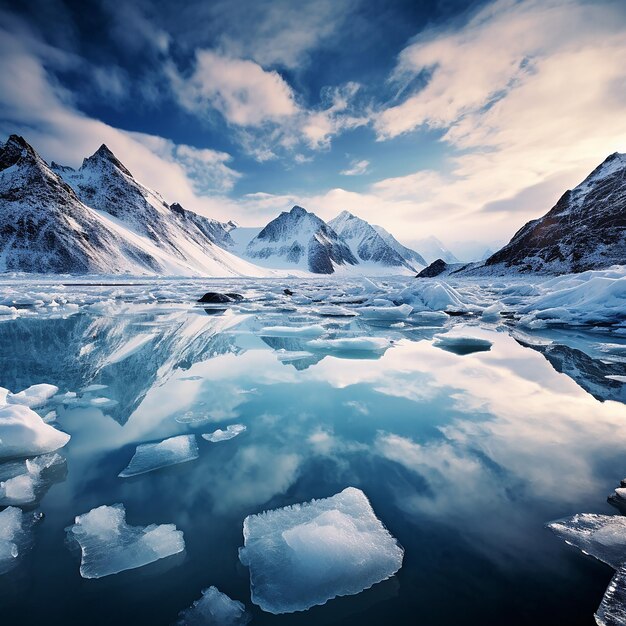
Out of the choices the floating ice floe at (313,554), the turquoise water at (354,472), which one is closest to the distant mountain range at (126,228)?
the turquoise water at (354,472)

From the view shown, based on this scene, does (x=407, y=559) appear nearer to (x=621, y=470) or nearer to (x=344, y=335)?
(x=621, y=470)

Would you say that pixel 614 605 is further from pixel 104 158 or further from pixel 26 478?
pixel 104 158

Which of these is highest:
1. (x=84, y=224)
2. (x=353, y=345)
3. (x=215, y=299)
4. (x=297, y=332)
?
(x=84, y=224)

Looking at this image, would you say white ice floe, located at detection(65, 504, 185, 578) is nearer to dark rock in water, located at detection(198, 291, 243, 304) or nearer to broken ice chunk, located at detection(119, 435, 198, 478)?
broken ice chunk, located at detection(119, 435, 198, 478)

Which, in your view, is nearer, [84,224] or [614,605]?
[614,605]

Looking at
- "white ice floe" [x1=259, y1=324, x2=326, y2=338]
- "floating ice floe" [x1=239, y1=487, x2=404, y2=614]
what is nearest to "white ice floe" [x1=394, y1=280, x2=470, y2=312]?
"white ice floe" [x1=259, y1=324, x2=326, y2=338]

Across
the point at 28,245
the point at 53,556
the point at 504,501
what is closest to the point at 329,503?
the point at 504,501

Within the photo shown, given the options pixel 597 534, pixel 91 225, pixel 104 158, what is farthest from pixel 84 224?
pixel 597 534
